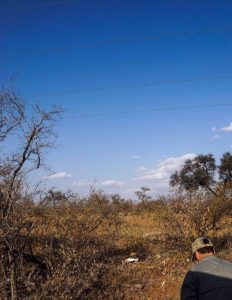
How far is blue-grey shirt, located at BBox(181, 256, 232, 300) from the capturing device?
4152 millimetres

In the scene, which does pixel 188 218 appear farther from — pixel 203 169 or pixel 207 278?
pixel 203 169

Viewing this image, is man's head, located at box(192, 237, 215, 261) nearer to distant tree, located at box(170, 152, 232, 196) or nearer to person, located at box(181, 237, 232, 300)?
person, located at box(181, 237, 232, 300)

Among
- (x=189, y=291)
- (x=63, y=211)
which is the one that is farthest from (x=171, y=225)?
(x=189, y=291)

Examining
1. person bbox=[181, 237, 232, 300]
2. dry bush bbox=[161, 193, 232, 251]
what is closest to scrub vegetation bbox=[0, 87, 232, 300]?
dry bush bbox=[161, 193, 232, 251]

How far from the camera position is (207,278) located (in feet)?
14.0

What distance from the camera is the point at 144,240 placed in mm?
16781

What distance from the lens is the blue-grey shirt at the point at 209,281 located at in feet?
13.6

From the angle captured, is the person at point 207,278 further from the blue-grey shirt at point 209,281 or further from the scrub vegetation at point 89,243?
the scrub vegetation at point 89,243

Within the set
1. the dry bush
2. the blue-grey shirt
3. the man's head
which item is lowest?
the blue-grey shirt

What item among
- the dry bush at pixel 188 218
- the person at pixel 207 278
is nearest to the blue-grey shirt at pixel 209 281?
the person at pixel 207 278

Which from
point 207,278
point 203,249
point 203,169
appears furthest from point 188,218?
point 203,169

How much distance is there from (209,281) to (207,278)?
43mm

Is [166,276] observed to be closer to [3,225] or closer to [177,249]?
[177,249]

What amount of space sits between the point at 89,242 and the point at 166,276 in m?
2.19
